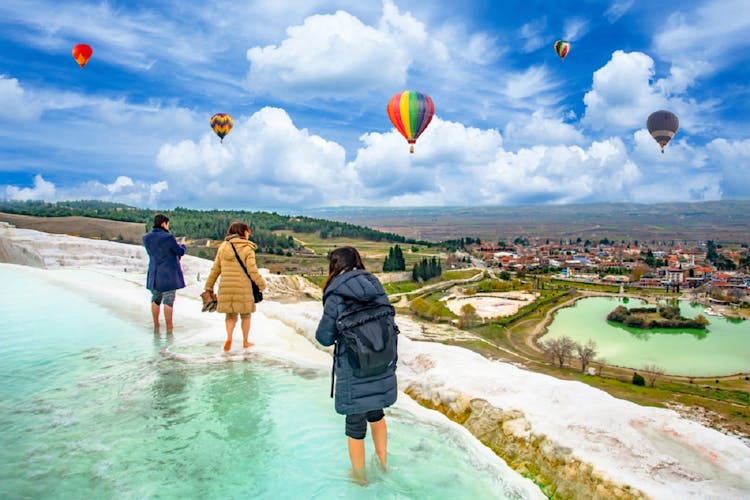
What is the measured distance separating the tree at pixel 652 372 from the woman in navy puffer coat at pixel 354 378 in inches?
1807

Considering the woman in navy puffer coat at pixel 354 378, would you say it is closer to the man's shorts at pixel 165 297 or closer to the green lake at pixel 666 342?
the man's shorts at pixel 165 297

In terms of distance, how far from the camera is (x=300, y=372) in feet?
18.0

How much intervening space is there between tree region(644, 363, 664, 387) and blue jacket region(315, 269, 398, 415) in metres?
46.0

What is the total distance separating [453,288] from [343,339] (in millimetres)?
95727

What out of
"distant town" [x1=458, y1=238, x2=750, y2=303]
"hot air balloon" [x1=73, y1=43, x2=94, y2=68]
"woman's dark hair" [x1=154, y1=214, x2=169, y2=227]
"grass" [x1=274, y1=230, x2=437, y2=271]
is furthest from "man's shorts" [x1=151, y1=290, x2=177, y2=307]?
"distant town" [x1=458, y1=238, x2=750, y2=303]

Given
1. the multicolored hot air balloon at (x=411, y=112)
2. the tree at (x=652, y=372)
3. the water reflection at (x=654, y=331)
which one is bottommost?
the water reflection at (x=654, y=331)

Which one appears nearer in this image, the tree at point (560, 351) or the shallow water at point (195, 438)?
the shallow water at point (195, 438)

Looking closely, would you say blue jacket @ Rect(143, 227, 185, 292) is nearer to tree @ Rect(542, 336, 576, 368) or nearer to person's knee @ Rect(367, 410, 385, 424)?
person's knee @ Rect(367, 410, 385, 424)

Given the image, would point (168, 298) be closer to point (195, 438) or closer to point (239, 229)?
point (239, 229)

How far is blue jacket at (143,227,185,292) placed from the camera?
268 inches

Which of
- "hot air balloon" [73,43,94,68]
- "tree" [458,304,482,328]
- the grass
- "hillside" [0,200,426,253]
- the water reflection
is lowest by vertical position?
the water reflection

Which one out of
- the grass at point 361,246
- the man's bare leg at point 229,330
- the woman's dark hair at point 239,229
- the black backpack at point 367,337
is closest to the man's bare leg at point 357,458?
the black backpack at point 367,337

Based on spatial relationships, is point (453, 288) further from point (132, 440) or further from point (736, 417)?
point (132, 440)

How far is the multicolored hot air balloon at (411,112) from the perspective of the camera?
33625 millimetres
